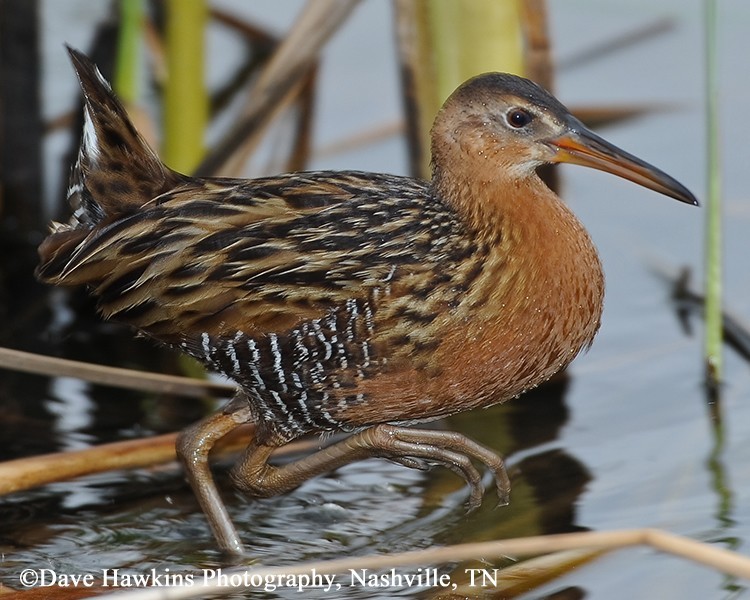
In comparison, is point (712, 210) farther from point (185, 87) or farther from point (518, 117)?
point (185, 87)

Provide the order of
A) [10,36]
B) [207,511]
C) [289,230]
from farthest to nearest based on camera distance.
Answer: [10,36], [207,511], [289,230]

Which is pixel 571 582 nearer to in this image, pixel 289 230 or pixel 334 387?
pixel 334 387

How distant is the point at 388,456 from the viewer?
4207 mm

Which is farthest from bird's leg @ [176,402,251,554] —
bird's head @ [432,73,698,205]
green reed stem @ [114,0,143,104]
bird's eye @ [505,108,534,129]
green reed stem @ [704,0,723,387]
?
green reed stem @ [114,0,143,104]

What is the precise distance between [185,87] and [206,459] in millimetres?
2001

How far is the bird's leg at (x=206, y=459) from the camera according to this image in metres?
4.21

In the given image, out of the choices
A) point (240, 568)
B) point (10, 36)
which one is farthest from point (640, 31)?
point (240, 568)

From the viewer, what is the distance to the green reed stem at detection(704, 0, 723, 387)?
14.8 feet

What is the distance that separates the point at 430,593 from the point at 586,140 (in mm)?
1202

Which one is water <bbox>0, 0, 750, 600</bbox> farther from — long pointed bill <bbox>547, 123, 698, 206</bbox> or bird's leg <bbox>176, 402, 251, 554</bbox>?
long pointed bill <bbox>547, 123, 698, 206</bbox>

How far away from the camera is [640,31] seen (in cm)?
805

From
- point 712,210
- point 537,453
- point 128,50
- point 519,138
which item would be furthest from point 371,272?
point 128,50

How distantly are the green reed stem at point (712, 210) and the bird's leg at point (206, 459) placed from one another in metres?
1.48

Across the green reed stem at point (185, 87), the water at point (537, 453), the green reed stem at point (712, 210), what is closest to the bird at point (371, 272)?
the water at point (537, 453)
